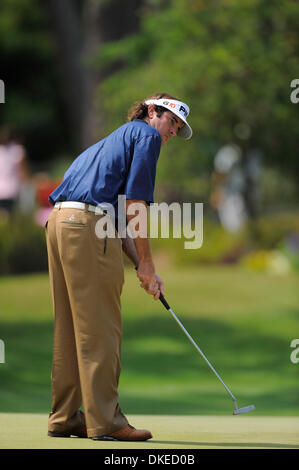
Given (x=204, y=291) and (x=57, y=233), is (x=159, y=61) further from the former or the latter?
(x=57, y=233)

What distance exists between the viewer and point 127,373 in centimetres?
1076

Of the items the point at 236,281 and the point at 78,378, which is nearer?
the point at 78,378

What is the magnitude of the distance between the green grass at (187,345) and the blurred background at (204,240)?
3 centimetres

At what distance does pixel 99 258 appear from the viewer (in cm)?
496

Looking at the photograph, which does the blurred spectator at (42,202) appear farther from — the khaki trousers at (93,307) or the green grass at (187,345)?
the khaki trousers at (93,307)

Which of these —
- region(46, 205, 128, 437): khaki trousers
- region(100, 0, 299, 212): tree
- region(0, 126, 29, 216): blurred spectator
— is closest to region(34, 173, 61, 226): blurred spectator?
region(0, 126, 29, 216): blurred spectator

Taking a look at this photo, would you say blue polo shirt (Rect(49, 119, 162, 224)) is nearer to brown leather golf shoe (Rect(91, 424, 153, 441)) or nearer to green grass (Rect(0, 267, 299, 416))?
brown leather golf shoe (Rect(91, 424, 153, 441))

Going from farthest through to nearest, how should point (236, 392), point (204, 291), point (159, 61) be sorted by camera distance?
1. point (204, 291)
2. point (159, 61)
3. point (236, 392)

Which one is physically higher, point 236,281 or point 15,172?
point 15,172

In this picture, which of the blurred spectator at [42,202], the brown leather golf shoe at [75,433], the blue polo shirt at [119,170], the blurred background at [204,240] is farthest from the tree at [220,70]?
the brown leather golf shoe at [75,433]

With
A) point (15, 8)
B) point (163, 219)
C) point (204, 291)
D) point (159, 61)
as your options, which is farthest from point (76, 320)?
point (15, 8)

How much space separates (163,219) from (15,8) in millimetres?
10409

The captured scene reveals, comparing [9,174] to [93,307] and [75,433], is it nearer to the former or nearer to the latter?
[75,433]

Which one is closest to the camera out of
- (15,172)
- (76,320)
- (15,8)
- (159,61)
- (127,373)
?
(76,320)
